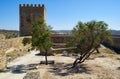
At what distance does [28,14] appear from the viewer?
38.3 meters

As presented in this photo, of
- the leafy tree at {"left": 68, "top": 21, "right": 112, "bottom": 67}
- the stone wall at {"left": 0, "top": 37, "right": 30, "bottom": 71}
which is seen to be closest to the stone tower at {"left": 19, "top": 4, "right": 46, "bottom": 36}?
the stone wall at {"left": 0, "top": 37, "right": 30, "bottom": 71}

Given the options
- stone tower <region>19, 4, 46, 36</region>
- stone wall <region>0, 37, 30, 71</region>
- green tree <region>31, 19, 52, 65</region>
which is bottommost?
stone wall <region>0, 37, 30, 71</region>

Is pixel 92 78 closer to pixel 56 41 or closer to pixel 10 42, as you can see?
pixel 10 42

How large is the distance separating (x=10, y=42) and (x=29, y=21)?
55.0 ft

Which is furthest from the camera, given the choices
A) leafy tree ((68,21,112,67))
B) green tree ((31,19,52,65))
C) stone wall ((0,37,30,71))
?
leafy tree ((68,21,112,67))

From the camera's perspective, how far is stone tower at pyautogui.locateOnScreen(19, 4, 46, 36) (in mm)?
38188

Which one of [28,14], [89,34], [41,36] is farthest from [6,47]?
[28,14]

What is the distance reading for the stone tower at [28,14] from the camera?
38188mm

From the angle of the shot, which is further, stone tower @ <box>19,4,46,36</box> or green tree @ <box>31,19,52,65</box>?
stone tower @ <box>19,4,46,36</box>

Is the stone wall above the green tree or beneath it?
beneath

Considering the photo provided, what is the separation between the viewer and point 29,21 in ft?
125

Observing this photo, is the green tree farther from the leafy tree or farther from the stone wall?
the leafy tree

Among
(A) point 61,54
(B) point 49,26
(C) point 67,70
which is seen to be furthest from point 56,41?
Answer: (C) point 67,70

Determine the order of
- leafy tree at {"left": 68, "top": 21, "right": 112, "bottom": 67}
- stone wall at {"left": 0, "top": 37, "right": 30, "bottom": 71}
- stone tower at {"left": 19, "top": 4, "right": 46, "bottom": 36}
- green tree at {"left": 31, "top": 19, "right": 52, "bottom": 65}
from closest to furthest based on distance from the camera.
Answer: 1. stone wall at {"left": 0, "top": 37, "right": 30, "bottom": 71}
2. green tree at {"left": 31, "top": 19, "right": 52, "bottom": 65}
3. leafy tree at {"left": 68, "top": 21, "right": 112, "bottom": 67}
4. stone tower at {"left": 19, "top": 4, "right": 46, "bottom": 36}
